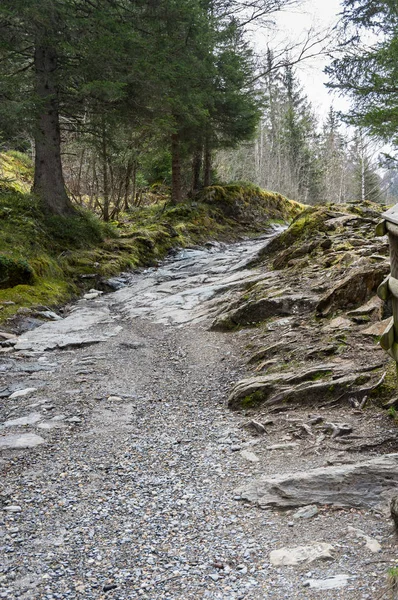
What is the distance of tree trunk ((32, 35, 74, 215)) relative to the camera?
37.4 feet

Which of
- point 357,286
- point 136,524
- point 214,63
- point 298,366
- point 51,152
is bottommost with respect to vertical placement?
point 136,524

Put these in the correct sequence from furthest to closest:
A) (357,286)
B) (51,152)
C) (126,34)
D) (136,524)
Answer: (51,152) < (126,34) < (357,286) < (136,524)

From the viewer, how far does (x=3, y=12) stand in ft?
28.2

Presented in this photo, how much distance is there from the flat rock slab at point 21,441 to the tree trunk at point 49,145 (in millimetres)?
8949

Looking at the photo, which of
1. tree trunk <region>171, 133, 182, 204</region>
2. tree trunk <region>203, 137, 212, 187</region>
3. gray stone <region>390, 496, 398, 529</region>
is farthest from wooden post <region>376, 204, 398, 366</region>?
tree trunk <region>203, 137, 212, 187</region>

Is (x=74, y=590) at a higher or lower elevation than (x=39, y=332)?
lower

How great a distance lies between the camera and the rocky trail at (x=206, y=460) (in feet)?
7.98

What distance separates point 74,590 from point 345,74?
18.2 metres

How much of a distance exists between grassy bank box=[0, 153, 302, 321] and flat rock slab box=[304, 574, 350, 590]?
7.14 meters

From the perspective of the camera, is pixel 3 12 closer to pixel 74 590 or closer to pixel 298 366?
pixel 298 366

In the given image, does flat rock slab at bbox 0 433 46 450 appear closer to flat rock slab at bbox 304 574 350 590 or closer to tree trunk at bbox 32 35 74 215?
flat rock slab at bbox 304 574 350 590

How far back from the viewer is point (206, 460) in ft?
12.6

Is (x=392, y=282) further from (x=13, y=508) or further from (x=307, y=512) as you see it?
(x=13, y=508)

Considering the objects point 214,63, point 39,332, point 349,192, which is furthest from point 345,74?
point 349,192
